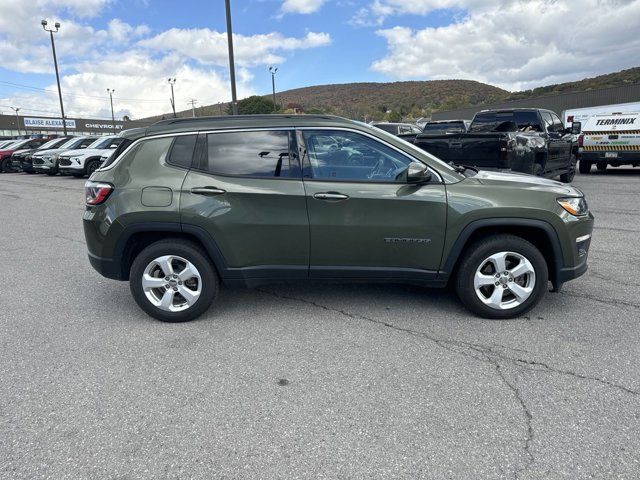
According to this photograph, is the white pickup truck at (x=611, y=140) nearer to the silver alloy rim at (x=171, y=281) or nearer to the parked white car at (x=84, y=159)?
the silver alloy rim at (x=171, y=281)

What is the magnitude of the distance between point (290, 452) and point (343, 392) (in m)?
0.61

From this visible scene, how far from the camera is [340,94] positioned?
117 m

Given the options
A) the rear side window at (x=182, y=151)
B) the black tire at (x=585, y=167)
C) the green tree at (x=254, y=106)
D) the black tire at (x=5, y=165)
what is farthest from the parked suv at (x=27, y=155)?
the green tree at (x=254, y=106)

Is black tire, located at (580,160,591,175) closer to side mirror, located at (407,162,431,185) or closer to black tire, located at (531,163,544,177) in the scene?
black tire, located at (531,163,544,177)

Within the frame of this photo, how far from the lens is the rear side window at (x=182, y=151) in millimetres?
3795

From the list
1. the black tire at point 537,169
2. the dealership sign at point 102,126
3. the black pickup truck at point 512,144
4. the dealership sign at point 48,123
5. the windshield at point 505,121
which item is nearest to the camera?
the black pickup truck at point 512,144

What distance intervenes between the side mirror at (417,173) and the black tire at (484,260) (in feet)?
2.42

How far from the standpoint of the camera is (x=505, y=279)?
3762 mm

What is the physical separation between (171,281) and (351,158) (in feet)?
6.19

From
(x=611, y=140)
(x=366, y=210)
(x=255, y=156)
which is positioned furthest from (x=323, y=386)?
(x=611, y=140)

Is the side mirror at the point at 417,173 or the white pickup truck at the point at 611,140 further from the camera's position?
the white pickup truck at the point at 611,140

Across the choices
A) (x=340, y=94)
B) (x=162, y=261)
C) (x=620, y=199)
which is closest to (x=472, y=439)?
(x=162, y=261)

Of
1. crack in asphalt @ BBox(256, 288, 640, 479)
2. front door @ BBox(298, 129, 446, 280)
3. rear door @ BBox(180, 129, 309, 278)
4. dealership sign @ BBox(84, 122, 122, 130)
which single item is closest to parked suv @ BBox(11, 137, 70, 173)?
rear door @ BBox(180, 129, 309, 278)

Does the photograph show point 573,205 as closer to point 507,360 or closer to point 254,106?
point 507,360
